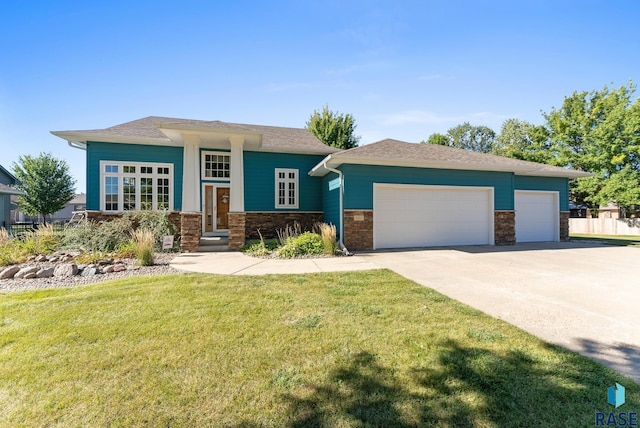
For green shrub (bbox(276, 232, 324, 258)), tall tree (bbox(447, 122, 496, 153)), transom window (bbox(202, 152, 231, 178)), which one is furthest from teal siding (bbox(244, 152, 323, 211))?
tall tree (bbox(447, 122, 496, 153))

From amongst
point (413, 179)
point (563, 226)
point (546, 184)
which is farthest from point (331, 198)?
point (563, 226)

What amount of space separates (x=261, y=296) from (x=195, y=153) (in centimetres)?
675

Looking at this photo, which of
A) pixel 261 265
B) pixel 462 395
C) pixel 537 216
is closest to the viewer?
pixel 462 395

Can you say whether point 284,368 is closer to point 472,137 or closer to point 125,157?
point 125,157

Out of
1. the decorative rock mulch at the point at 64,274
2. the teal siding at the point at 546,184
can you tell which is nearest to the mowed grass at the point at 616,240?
the teal siding at the point at 546,184

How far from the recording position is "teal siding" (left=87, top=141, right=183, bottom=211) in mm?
10531

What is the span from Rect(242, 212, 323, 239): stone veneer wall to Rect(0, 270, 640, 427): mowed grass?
773 centimetres

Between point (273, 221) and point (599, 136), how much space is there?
2227 cm

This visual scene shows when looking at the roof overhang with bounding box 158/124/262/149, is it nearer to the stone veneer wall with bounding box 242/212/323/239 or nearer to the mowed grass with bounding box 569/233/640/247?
the stone veneer wall with bounding box 242/212/323/239

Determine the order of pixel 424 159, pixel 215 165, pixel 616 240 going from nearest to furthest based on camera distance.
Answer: pixel 424 159, pixel 215 165, pixel 616 240

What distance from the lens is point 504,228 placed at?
11.1m

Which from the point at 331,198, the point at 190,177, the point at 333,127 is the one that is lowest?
the point at 331,198

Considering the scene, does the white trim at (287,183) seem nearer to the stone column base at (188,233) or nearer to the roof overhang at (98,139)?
the stone column base at (188,233)

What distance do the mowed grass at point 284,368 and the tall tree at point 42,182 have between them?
2399 centimetres
